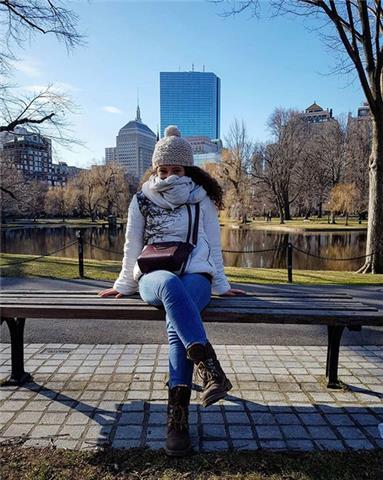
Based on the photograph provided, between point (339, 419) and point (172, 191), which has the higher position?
point (172, 191)

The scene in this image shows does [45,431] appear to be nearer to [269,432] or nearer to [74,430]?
[74,430]

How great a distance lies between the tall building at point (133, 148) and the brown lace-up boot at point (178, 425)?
9499 centimetres

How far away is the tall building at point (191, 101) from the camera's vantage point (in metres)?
119

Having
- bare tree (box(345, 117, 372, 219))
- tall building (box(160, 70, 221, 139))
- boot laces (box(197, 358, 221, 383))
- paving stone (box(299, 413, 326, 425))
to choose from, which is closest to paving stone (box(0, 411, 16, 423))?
boot laces (box(197, 358, 221, 383))

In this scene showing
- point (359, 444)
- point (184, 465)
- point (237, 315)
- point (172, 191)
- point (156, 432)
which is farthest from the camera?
point (172, 191)

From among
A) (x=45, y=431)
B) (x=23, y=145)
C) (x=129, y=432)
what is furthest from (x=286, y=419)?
(x=23, y=145)

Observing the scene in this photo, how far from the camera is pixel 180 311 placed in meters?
2.51

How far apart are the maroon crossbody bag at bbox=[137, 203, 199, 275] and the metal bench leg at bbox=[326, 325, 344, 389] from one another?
4.88ft

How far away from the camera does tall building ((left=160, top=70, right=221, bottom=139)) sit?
11894 cm

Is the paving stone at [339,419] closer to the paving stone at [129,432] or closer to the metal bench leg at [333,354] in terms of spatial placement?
the metal bench leg at [333,354]

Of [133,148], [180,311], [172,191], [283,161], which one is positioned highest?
[133,148]

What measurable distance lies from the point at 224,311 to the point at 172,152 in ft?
4.56

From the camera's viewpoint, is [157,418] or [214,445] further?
[157,418]

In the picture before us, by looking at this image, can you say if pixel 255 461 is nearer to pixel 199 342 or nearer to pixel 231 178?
pixel 199 342
